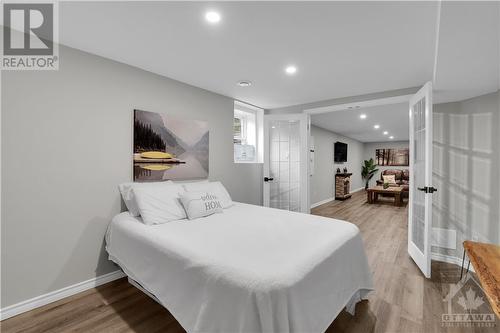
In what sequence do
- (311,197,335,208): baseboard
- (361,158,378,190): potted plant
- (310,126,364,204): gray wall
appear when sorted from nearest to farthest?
(311,197,335,208): baseboard
(310,126,364,204): gray wall
(361,158,378,190): potted plant

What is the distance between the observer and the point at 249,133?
446 centimetres

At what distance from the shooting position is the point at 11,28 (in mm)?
1875

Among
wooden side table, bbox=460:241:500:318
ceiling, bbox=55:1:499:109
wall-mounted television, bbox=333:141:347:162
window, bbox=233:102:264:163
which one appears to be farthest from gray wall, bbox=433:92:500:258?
wall-mounted television, bbox=333:141:347:162

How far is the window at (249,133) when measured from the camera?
4203mm

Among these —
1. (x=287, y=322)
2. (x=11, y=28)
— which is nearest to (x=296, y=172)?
(x=287, y=322)

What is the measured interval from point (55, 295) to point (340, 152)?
7.82 m

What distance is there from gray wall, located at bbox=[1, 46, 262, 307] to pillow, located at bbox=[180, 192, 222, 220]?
30.0 inches

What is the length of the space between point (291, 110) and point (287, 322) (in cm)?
375

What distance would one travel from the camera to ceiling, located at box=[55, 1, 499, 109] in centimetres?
157

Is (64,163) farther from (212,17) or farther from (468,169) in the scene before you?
(468,169)

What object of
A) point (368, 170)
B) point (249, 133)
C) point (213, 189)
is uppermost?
point (249, 133)

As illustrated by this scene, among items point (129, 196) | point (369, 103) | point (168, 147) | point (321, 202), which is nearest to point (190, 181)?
point (168, 147)

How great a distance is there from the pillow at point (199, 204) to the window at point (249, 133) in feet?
5.41

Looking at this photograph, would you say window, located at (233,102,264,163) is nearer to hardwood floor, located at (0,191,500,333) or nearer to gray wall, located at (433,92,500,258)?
hardwood floor, located at (0,191,500,333)
